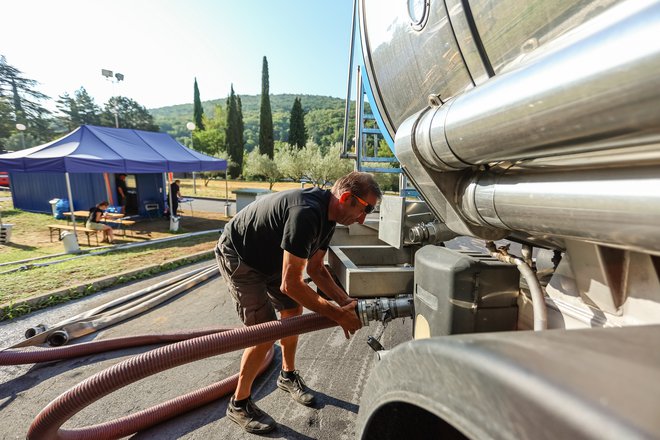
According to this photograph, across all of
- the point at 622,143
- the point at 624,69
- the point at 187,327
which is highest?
the point at 624,69

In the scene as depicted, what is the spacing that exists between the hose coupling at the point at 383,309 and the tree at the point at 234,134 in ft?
146

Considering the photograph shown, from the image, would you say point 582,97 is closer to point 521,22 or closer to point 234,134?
point 521,22

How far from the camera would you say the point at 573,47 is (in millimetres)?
769

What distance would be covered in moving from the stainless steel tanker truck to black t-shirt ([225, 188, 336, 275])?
2.06 ft

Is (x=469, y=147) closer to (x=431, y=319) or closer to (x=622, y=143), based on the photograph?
(x=622, y=143)

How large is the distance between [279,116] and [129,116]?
206 ft

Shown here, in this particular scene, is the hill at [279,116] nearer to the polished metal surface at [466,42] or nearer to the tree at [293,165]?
the tree at [293,165]

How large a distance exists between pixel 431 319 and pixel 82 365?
315cm

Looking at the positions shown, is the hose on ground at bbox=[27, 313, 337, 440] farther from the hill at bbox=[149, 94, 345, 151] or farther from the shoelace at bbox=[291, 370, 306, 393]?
the hill at bbox=[149, 94, 345, 151]

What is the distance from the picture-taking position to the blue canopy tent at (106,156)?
8.12m

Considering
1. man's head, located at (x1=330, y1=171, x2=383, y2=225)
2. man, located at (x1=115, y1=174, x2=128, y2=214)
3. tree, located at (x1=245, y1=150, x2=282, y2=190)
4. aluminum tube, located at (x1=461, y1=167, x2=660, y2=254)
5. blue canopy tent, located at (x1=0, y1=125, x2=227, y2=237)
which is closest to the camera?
aluminum tube, located at (x1=461, y1=167, x2=660, y2=254)

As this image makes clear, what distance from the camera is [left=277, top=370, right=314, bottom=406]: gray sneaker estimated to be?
101 inches

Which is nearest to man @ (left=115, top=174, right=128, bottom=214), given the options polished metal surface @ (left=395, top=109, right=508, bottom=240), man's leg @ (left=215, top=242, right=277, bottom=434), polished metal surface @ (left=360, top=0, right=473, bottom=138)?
man's leg @ (left=215, top=242, right=277, bottom=434)

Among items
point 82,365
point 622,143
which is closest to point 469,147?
point 622,143
